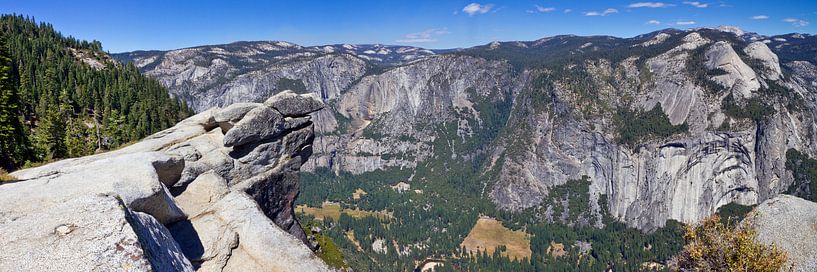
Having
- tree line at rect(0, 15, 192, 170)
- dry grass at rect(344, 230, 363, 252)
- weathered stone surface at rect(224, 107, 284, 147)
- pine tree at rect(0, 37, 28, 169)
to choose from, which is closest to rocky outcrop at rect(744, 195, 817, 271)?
weathered stone surface at rect(224, 107, 284, 147)

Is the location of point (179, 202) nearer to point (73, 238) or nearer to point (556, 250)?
point (73, 238)

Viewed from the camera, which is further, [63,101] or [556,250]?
[556,250]

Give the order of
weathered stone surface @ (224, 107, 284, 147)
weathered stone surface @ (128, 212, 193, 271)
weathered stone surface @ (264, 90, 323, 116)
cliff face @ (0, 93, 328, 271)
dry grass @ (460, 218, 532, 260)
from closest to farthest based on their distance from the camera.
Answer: cliff face @ (0, 93, 328, 271) < weathered stone surface @ (128, 212, 193, 271) < weathered stone surface @ (224, 107, 284, 147) < weathered stone surface @ (264, 90, 323, 116) < dry grass @ (460, 218, 532, 260)

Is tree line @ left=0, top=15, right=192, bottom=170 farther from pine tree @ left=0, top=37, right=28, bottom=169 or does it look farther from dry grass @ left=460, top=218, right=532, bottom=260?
dry grass @ left=460, top=218, right=532, bottom=260

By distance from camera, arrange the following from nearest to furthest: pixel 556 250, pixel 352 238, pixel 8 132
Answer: pixel 8 132 < pixel 556 250 < pixel 352 238

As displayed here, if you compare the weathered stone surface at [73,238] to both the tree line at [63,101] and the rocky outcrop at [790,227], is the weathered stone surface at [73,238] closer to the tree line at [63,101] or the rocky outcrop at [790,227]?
the rocky outcrop at [790,227]

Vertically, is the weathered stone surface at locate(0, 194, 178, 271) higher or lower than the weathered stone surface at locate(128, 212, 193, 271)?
higher

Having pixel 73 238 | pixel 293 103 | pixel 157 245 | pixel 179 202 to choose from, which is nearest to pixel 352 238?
pixel 293 103

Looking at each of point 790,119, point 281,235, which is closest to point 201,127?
point 281,235
